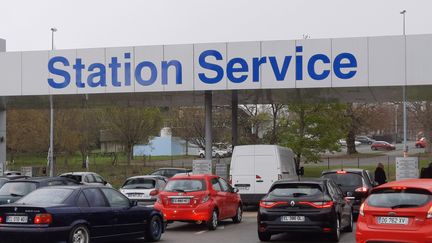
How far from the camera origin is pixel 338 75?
23.7 meters

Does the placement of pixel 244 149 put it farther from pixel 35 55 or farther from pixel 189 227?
pixel 35 55

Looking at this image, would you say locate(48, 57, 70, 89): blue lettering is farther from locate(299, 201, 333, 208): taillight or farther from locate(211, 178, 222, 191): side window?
locate(299, 201, 333, 208): taillight

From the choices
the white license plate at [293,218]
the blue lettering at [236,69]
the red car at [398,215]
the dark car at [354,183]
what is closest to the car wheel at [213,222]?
the white license plate at [293,218]

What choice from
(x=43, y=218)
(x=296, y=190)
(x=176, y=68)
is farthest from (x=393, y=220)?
(x=176, y=68)

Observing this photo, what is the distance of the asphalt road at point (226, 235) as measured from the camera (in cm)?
1512

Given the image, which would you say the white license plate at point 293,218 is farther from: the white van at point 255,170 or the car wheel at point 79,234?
the white van at point 255,170

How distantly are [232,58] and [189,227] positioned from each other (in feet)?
26.9

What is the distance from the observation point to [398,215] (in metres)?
10.9

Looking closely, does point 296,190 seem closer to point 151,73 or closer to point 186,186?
point 186,186

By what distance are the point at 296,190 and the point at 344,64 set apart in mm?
10278

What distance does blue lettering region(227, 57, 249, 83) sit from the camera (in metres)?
24.4

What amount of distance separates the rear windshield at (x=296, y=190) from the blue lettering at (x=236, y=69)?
10.3m

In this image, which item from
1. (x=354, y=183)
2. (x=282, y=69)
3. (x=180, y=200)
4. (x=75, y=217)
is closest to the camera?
(x=75, y=217)

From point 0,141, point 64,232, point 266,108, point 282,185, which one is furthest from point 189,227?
point 266,108
